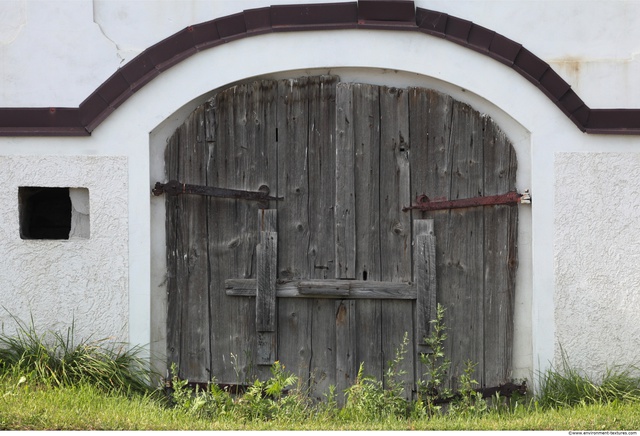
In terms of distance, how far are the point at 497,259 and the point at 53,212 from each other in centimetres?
340

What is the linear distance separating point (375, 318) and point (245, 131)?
1.60 meters

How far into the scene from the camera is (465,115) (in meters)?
6.54

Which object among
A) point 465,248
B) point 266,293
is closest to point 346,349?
point 266,293

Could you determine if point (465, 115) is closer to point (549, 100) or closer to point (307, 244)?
point (549, 100)

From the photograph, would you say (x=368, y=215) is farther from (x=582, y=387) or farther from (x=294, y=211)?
(x=582, y=387)

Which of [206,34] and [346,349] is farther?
[346,349]

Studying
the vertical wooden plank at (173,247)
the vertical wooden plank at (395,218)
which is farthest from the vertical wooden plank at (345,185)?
the vertical wooden plank at (173,247)

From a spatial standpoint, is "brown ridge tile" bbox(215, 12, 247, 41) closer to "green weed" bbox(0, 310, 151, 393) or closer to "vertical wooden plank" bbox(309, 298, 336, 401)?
"vertical wooden plank" bbox(309, 298, 336, 401)

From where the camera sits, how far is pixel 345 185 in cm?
653

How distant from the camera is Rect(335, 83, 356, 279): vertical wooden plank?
6.53m

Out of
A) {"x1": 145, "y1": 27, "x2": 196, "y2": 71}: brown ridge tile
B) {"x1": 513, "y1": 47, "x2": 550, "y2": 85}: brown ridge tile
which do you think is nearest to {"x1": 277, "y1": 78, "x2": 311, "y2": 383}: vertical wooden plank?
{"x1": 145, "y1": 27, "x2": 196, "y2": 71}: brown ridge tile

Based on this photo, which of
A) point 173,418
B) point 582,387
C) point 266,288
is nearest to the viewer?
point 173,418

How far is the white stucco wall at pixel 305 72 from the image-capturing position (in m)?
6.42

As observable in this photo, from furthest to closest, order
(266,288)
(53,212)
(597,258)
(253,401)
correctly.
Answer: (53,212) < (266,288) < (597,258) < (253,401)
